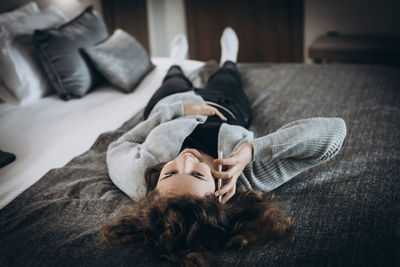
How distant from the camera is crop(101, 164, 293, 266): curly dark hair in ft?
3.02

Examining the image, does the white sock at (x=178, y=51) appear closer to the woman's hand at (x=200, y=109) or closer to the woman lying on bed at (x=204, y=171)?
the woman lying on bed at (x=204, y=171)

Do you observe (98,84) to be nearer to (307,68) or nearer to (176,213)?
(307,68)

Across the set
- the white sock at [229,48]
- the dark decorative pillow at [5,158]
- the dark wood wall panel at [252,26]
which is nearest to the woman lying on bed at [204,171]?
the dark decorative pillow at [5,158]

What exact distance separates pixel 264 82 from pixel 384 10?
1775 millimetres

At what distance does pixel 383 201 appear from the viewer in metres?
1.03

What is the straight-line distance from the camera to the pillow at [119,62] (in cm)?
208

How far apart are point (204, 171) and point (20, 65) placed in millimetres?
1308

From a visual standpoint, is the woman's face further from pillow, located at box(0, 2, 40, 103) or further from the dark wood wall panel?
the dark wood wall panel

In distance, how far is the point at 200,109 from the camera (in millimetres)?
1505

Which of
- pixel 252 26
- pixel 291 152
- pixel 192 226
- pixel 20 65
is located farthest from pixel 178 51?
pixel 192 226

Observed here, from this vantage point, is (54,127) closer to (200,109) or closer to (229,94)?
(200,109)

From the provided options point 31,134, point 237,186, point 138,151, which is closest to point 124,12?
point 31,134

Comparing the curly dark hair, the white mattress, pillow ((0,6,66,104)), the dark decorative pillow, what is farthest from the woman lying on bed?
pillow ((0,6,66,104))

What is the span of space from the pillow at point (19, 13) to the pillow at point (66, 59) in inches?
8.7
